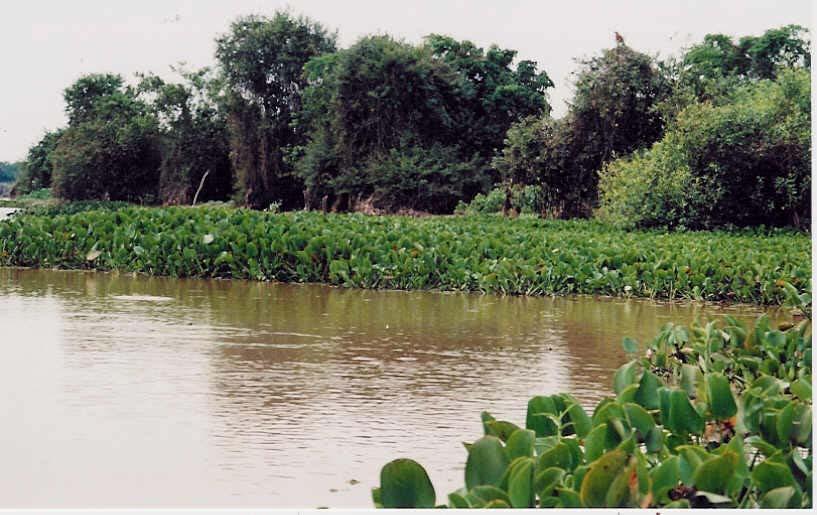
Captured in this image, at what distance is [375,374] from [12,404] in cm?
200

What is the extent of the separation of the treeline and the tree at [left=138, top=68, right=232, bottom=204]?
65 millimetres

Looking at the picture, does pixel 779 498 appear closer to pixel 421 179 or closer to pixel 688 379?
pixel 688 379

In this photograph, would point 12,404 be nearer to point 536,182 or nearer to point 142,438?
point 142,438

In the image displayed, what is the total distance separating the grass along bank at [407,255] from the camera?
10805mm

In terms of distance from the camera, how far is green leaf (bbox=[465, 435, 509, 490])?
2.96 m

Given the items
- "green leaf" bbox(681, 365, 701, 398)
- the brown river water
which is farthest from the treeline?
"green leaf" bbox(681, 365, 701, 398)

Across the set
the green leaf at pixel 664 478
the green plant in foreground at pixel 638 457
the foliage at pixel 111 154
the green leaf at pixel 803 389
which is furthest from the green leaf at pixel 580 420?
the foliage at pixel 111 154

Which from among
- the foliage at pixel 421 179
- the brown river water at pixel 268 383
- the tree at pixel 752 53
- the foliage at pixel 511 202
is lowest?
the brown river water at pixel 268 383

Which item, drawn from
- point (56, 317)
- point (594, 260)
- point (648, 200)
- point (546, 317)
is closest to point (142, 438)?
point (56, 317)

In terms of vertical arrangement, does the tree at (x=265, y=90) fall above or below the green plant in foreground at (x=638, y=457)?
above

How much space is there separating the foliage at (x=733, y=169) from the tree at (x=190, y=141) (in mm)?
19770

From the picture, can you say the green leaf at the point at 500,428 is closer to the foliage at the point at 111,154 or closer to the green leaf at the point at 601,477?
the green leaf at the point at 601,477

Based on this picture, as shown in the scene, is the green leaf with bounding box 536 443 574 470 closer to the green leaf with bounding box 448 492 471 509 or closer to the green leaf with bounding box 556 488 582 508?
the green leaf with bounding box 556 488 582 508

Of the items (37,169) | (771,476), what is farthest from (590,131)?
(37,169)
